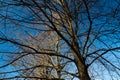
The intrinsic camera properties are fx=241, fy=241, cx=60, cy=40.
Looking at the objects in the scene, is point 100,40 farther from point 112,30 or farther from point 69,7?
point 69,7

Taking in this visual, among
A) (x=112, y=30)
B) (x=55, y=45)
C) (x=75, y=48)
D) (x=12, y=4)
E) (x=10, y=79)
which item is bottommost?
(x=10, y=79)

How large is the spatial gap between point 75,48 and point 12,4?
79.6 inches

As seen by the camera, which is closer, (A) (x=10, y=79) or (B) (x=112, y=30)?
(A) (x=10, y=79)

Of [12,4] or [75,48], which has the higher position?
[12,4]

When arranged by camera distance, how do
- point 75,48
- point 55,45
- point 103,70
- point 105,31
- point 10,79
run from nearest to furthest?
point 10,79, point 75,48, point 105,31, point 103,70, point 55,45

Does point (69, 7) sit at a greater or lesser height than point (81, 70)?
greater

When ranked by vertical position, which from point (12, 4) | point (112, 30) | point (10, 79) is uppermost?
point (12, 4)

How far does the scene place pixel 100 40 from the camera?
7309mm

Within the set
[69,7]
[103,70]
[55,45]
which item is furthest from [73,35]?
[55,45]

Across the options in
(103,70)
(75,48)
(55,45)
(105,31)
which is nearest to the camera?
(75,48)

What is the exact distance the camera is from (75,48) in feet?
21.4

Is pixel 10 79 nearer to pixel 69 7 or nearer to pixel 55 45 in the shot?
pixel 69 7

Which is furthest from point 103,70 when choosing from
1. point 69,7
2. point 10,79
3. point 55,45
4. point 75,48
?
point 55,45

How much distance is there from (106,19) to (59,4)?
146cm
